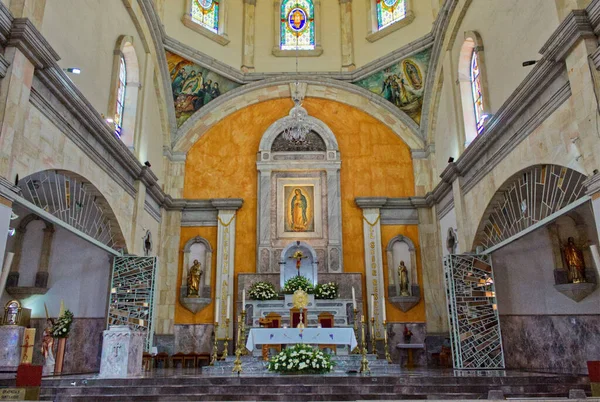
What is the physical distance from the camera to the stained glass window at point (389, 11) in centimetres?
1703

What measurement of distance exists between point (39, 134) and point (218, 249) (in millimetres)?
8190

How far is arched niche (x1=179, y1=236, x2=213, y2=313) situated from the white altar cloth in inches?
198

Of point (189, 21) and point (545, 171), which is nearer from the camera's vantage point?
point (545, 171)

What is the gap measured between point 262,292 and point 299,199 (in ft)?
11.5

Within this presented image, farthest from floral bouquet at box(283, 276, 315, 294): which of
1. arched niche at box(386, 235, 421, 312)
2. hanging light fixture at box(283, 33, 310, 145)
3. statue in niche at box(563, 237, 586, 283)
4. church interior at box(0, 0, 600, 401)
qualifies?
statue in niche at box(563, 237, 586, 283)

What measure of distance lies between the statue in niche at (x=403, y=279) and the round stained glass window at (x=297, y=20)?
8936 mm

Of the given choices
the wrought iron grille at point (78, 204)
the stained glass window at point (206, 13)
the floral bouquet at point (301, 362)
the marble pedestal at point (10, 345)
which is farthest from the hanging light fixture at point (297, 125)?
the marble pedestal at point (10, 345)

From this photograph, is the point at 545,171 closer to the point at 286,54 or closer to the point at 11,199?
the point at 11,199

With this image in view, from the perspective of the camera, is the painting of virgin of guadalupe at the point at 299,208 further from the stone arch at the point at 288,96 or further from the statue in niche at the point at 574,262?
the statue in niche at the point at 574,262

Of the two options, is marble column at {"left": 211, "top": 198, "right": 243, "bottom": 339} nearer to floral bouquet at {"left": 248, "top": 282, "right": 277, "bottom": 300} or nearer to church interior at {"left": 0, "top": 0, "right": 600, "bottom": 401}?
church interior at {"left": 0, "top": 0, "right": 600, "bottom": 401}

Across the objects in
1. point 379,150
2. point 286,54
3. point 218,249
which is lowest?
point 218,249

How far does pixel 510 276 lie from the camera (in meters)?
13.0

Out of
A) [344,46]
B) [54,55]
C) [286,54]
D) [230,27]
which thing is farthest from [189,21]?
[54,55]

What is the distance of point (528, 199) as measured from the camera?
10.8 metres
